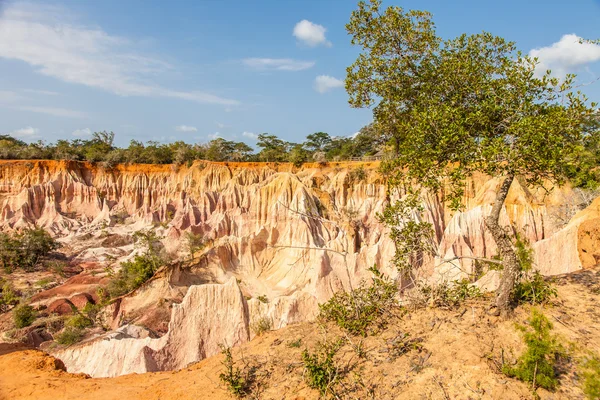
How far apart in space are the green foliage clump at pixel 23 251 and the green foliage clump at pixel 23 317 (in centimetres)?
1048

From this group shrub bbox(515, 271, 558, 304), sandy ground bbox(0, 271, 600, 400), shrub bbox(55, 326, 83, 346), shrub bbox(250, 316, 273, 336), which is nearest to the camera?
sandy ground bbox(0, 271, 600, 400)

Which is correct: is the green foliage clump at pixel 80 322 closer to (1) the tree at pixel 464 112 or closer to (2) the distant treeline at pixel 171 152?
(1) the tree at pixel 464 112

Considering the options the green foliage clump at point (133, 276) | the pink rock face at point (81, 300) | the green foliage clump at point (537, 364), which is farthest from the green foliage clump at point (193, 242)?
the green foliage clump at point (537, 364)

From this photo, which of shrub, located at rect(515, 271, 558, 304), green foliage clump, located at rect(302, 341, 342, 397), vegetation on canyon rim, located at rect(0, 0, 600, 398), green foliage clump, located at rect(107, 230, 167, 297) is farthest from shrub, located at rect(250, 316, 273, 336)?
green foliage clump, located at rect(107, 230, 167, 297)

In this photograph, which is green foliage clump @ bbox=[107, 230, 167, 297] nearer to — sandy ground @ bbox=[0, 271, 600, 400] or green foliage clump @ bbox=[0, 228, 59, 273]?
green foliage clump @ bbox=[0, 228, 59, 273]

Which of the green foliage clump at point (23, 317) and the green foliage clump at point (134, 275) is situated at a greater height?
the green foliage clump at point (134, 275)

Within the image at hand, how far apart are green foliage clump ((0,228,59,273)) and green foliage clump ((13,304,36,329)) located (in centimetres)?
1048

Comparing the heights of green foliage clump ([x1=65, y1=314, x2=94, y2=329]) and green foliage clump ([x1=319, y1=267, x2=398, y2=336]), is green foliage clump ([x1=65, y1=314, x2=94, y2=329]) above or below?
below

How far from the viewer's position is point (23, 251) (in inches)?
917

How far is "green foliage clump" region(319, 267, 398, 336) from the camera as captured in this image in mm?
5301

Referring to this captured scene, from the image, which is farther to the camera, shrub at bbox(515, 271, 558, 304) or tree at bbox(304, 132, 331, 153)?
tree at bbox(304, 132, 331, 153)

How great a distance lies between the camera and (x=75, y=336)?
11172 millimetres

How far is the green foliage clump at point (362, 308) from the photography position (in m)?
5.30

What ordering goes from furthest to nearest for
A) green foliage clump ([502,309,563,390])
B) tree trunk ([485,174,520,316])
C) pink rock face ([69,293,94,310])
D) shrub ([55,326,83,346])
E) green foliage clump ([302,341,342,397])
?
pink rock face ([69,293,94,310])
shrub ([55,326,83,346])
tree trunk ([485,174,520,316])
green foliage clump ([302,341,342,397])
green foliage clump ([502,309,563,390])
